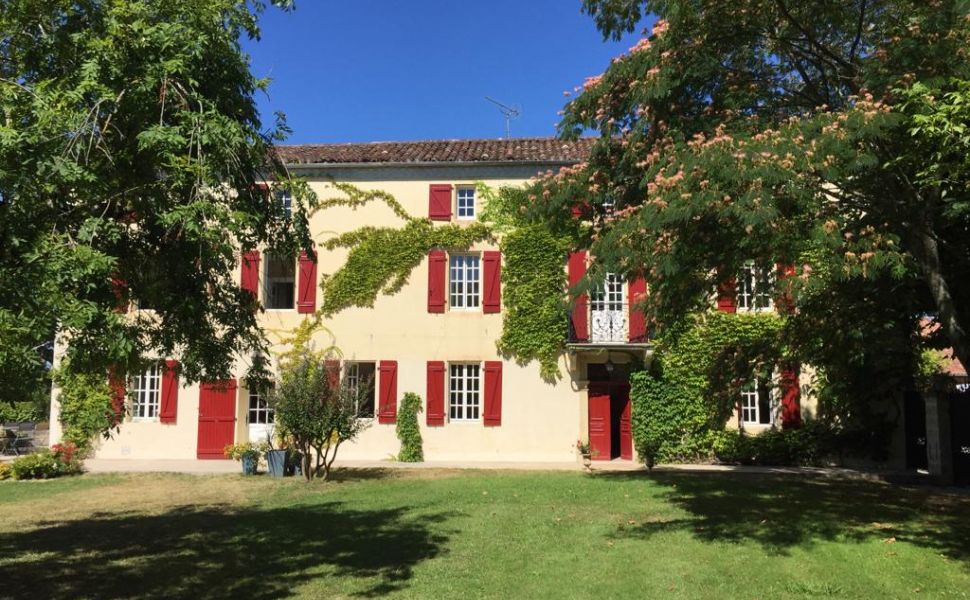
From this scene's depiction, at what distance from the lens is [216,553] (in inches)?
314

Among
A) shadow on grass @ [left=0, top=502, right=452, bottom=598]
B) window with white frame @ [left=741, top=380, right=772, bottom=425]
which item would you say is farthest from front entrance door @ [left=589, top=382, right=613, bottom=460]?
shadow on grass @ [left=0, top=502, right=452, bottom=598]

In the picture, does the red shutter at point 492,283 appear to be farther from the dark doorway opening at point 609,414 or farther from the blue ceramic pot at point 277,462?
the blue ceramic pot at point 277,462

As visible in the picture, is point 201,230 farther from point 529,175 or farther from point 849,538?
point 529,175

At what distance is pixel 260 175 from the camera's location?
653 centimetres

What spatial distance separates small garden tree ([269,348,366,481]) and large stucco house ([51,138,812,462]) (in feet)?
11.8

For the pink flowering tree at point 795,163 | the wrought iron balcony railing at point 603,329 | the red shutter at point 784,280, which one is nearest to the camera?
the pink flowering tree at point 795,163

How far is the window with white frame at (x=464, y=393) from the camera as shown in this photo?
18641 mm

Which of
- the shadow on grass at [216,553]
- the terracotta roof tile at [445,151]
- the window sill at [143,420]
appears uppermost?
the terracotta roof tile at [445,151]

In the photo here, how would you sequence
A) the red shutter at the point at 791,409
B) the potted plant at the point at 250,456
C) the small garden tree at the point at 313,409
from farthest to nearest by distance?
the red shutter at the point at 791,409, the potted plant at the point at 250,456, the small garden tree at the point at 313,409

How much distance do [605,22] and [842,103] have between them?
3.53m

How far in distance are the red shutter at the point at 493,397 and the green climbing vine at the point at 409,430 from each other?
Result: 5.84 feet

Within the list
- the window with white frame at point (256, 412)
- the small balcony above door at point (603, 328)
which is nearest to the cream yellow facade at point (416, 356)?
the window with white frame at point (256, 412)

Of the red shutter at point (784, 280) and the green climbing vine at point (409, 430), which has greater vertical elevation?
the red shutter at point (784, 280)

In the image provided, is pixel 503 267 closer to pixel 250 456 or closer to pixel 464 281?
pixel 464 281
